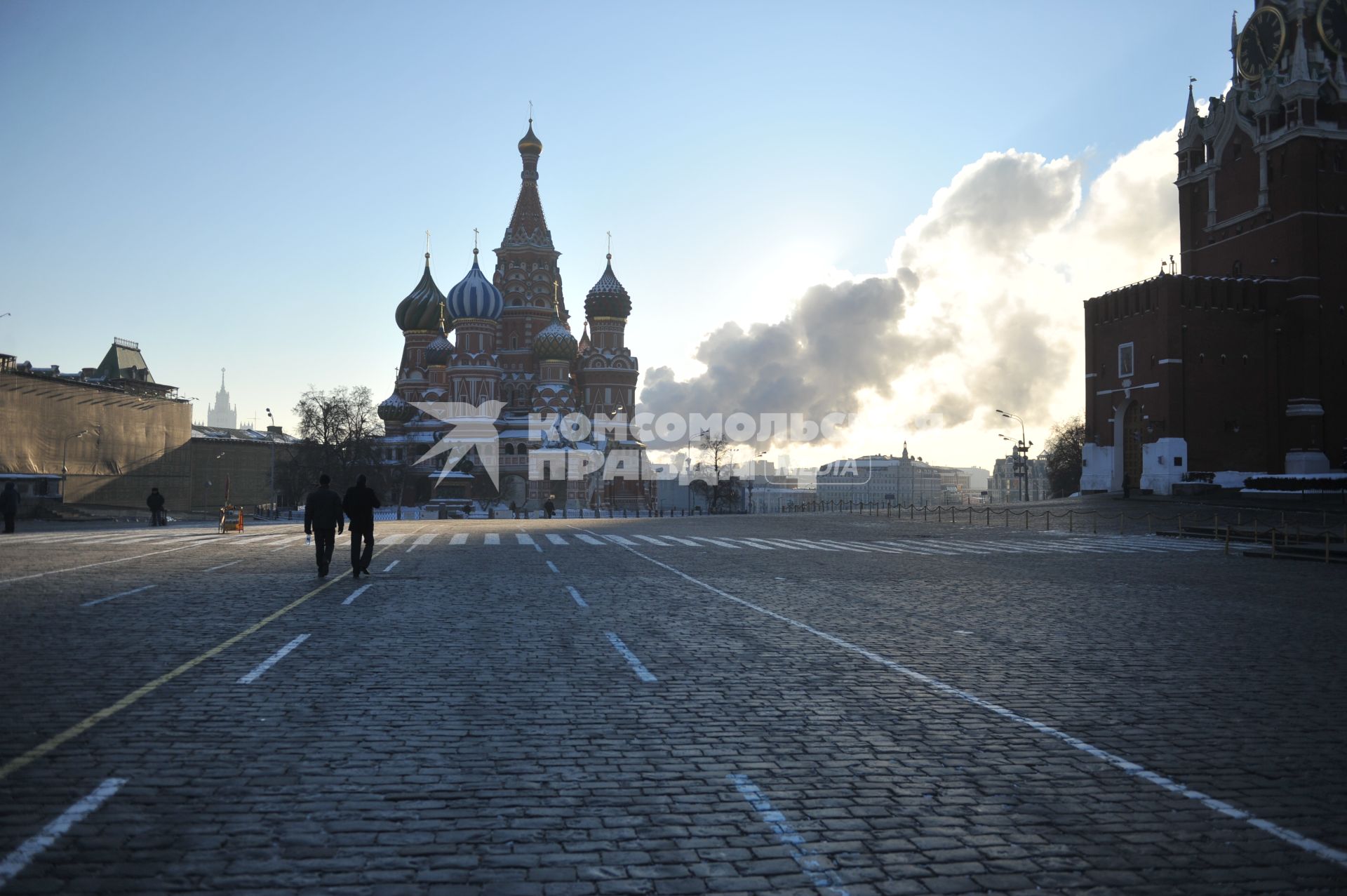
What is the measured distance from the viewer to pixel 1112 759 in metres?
5.59

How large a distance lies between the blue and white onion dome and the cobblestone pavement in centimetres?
6809

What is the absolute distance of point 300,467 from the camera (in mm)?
73188

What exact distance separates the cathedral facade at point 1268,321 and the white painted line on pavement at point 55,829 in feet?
183

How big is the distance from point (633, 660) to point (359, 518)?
864cm

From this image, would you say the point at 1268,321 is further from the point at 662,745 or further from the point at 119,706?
the point at 119,706

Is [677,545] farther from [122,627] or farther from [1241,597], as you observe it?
[122,627]

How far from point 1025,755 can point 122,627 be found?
9.07 m

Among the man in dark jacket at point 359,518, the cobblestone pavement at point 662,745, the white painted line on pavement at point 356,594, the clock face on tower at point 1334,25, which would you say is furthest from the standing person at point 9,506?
the clock face on tower at point 1334,25

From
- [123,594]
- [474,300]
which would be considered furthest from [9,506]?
[474,300]

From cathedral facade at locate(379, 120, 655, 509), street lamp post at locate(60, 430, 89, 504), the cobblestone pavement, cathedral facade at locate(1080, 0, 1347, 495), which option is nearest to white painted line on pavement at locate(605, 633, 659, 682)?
the cobblestone pavement

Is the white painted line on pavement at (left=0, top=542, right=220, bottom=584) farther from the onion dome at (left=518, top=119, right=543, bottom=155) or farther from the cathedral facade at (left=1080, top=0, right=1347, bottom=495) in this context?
the onion dome at (left=518, top=119, right=543, bottom=155)

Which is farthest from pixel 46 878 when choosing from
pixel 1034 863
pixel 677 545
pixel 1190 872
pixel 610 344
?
pixel 610 344

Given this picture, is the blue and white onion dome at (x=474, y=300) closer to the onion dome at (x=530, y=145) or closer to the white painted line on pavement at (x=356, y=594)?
the onion dome at (x=530, y=145)

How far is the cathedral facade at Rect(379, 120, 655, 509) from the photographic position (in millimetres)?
76188
